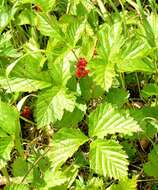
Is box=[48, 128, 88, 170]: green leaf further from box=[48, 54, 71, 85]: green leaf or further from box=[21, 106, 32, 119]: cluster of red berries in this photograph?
box=[21, 106, 32, 119]: cluster of red berries

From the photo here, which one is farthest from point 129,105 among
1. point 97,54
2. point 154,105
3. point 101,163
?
point 101,163

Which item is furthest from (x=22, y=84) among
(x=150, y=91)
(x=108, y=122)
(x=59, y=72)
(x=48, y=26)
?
(x=150, y=91)

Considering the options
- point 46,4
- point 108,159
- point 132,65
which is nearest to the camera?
point 108,159

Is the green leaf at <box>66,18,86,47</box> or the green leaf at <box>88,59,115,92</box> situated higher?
the green leaf at <box>66,18,86,47</box>

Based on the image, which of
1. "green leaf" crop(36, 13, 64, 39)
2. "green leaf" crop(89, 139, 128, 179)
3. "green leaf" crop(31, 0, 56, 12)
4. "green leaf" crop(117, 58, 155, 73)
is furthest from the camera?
"green leaf" crop(31, 0, 56, 12)

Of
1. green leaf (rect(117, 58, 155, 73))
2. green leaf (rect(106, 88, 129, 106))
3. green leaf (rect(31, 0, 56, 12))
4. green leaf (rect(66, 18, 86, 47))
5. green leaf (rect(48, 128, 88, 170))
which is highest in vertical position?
green leaf (rect(31, 0, 56, 12))

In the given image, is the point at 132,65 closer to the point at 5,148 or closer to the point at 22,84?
the point at 22,84

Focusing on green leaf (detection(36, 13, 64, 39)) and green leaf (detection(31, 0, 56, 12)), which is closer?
green leaf (detection(36, 13, 64, 39))

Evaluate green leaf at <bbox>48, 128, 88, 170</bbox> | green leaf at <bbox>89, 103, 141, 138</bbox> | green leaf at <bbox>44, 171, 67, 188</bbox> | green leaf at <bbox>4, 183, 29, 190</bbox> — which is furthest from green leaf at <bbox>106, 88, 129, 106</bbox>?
green leaf at <bbox>4, 183, 29, 190</bbox>
